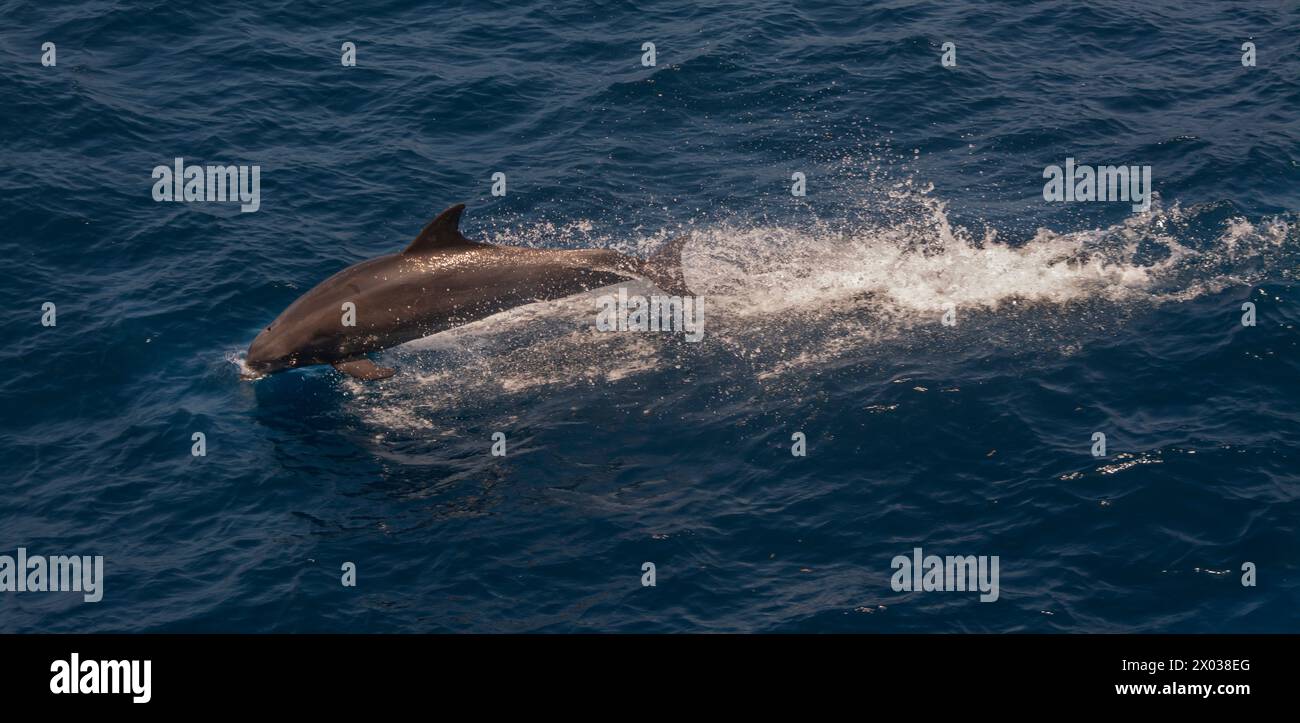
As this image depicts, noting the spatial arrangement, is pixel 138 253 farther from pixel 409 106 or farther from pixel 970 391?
pixel 970 391

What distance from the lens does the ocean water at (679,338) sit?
1056 inches

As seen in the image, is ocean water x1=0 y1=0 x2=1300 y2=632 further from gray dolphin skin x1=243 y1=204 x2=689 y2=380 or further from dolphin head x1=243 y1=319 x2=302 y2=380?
gray dolphin skin x1=243 y1=204 x2=689 y2=380

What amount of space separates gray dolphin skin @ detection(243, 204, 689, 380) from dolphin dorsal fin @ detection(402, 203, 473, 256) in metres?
0.02

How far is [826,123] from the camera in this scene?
42688 millimetres

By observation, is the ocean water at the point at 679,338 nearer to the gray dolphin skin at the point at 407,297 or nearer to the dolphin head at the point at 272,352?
the dolphin head at the point at 272,352

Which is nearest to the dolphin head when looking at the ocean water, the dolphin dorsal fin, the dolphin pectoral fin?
the ocean water

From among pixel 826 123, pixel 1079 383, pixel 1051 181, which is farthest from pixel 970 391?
pixel 826 123

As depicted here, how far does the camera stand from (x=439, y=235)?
3134 cm

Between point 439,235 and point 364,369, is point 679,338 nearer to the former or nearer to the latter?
point 439,235

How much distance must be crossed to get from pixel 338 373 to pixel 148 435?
15.1 ft

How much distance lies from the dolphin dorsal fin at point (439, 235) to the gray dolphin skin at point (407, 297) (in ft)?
0.07
